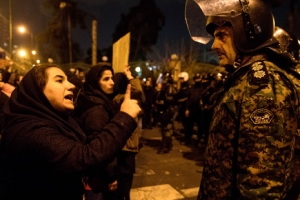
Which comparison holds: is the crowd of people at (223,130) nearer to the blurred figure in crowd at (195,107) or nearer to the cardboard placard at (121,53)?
the cardboard placard at (121,53)

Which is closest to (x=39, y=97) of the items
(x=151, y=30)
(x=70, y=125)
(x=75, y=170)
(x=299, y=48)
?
(x=70, y=125)

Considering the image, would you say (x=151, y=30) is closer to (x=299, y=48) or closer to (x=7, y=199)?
(x=299, y=48)

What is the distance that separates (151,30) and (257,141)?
27712mm

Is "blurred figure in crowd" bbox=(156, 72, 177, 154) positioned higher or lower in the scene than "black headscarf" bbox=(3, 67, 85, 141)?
lower

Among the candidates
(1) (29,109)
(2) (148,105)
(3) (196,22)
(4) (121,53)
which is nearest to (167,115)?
(4) (121,53)

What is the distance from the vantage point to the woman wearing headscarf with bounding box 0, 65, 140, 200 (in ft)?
5.39

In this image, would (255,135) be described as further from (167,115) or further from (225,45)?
(167,115)

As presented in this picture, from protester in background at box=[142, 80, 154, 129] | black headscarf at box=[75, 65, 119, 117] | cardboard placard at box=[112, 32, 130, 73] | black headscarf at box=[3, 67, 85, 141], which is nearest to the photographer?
black headscarf at box=[3, 67, 85, 141]

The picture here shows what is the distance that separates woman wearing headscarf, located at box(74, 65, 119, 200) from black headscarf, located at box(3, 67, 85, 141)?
775mm

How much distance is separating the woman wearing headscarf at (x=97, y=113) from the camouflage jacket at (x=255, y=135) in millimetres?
1346

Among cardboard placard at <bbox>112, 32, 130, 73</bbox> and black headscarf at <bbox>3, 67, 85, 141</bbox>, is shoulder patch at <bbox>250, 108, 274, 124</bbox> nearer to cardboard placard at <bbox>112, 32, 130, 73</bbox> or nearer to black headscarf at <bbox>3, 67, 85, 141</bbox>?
black headscarf at <bbox>3, 67, 85, 141</bbox>

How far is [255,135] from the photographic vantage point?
1518 mm

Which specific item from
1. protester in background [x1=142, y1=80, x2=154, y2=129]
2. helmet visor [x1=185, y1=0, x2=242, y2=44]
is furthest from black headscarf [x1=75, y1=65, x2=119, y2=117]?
protester in background [x1=142, y1=80, x2=154, y2=129]

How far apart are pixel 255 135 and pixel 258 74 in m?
0.36
